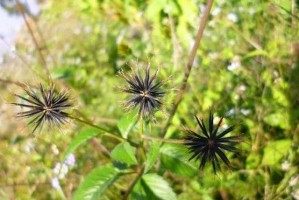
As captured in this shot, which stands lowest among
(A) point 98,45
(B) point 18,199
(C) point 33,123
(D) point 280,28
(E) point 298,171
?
(C) point 33,123

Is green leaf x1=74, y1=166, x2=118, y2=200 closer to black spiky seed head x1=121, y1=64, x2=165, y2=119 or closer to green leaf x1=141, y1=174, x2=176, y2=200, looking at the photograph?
green leaf x1=141, y1=174, x2=176, y2=200

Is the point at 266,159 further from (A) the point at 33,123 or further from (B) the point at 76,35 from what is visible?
(B) the point at 76,35

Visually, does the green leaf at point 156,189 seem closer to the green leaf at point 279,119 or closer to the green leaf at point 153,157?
the green leaf at point 153,157

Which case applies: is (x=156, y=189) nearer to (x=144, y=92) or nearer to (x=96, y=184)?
(x=96, y=184)

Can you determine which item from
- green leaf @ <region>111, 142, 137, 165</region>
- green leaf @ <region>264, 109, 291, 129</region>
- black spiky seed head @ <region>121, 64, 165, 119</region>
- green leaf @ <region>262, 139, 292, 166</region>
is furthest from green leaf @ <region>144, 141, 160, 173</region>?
green leaf @ <region>264, 109, 291, 129</region>

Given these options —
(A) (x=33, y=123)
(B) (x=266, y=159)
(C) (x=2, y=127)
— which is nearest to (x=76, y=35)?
(C) (x=2, y=127)

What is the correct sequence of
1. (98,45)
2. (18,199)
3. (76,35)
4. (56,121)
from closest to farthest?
(56,121) < (18,199) < (98,45) < (76,35)
